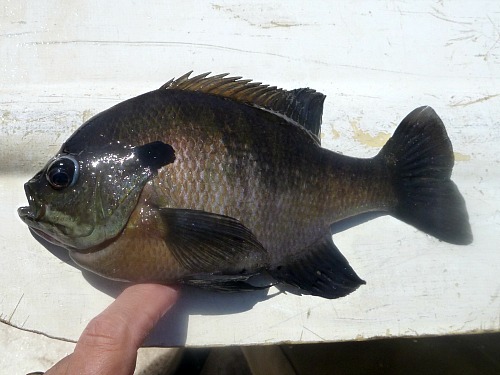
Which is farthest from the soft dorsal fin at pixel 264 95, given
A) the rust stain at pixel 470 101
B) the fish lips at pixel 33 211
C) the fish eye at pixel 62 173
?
the rust stain at pixel 470 101

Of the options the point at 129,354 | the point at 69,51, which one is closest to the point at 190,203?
the point at 129,354

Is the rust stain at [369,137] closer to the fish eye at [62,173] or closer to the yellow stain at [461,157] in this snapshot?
the yellow stain at [461,157]

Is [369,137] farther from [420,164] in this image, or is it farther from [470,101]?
[470,101]

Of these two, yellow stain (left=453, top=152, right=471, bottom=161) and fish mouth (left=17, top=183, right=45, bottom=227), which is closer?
fish mouth (left=17, top=183, right=45, bottom=227)

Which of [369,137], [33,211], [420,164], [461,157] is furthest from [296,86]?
[33,211]

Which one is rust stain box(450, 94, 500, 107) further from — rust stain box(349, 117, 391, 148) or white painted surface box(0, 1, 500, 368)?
rust stain box(349, 117, 391, 148)

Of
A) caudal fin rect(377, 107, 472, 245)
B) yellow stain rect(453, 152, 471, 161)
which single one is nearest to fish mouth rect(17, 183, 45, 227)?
caudal fin rect(377, 107, 472, 245)

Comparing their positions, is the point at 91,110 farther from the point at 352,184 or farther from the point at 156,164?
the point at 352,184
